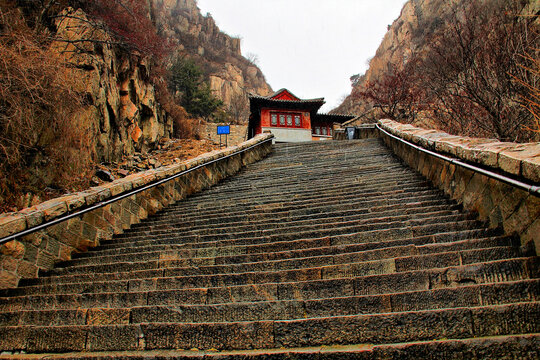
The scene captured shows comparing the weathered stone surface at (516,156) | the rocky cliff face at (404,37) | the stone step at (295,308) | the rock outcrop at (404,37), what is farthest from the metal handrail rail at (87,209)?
the rocky cliff face at (404,37)

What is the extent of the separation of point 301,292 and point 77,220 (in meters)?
3.77

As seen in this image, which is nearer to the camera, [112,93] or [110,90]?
[110,90]

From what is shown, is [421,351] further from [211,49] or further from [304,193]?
[211,49]

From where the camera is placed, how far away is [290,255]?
347cm

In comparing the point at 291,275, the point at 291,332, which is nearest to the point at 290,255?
the point at 291,275

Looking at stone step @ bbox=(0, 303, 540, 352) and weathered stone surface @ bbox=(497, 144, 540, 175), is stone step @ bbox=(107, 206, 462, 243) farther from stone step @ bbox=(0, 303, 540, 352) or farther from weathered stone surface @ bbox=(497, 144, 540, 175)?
stone step @ bbox=(0, 303, 540, 352)

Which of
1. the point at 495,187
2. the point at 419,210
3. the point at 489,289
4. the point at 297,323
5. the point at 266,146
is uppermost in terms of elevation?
the point at 266,146

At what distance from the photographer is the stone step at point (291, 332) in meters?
2.00

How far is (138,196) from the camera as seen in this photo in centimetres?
593

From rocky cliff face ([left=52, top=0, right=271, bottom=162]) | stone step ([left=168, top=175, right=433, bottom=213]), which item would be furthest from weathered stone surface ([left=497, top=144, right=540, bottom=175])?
rocky cliff face ([left=52, top=0, right=271, bottom=162])

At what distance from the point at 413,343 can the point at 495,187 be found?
2.28 m

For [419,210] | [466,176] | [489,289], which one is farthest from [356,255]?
[466,176]

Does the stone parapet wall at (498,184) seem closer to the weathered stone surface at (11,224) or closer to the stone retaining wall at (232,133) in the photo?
the weathered stone surface at (11,224)

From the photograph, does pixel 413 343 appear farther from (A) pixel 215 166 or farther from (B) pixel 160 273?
(A) pixel 215 166
